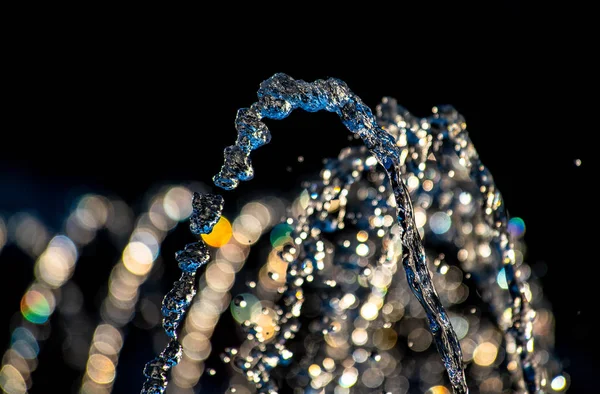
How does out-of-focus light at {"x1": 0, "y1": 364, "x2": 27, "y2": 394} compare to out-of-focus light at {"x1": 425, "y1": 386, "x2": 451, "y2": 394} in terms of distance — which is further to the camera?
out-of-focus light at {"x1": 0, "y1": 364, "x2": 27, "y2": 394}

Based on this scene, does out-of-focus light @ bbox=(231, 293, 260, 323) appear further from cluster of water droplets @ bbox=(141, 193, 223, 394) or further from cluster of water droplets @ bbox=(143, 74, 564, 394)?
cluster of water droplets @ bbox=(141, 193, 223, 394)

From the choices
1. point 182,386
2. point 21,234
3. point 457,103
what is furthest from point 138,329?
point 457,103

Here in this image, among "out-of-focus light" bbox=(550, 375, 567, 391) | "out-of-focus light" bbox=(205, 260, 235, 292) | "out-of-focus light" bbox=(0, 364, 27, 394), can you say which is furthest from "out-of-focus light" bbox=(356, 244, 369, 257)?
Result: "out-of-focus light" bbox=(205, 260, 235, 292)

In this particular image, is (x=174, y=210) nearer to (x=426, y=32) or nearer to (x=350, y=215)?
(x=426, y=32)

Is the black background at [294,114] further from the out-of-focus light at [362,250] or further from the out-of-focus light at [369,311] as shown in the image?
the out-of-focus light at [362,250]

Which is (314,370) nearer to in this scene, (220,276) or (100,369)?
(100,369)
